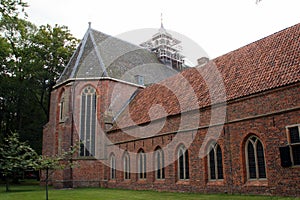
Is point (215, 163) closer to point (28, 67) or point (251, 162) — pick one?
point (251, 162)

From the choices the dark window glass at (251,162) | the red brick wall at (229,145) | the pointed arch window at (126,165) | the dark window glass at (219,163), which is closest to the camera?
the red brick wall at (229,145)

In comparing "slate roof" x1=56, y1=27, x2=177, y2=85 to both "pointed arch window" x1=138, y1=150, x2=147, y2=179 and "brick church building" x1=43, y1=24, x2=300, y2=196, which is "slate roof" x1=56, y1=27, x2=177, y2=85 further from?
"pointed arch window" x1=138, y1=150, x2=147, y2=179

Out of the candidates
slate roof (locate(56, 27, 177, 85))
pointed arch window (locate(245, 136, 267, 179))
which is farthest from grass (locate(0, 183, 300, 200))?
slate roof (locate(56, 27, 177, 85))

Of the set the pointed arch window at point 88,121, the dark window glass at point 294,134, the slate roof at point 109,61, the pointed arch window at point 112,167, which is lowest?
the pointed arch window at point 112,167

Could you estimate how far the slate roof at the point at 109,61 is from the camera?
88.2ft

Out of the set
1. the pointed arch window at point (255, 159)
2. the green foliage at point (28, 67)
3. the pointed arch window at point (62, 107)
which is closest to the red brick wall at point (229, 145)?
the pointed arch window at point (255, 159)

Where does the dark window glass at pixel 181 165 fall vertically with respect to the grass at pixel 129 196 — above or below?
above

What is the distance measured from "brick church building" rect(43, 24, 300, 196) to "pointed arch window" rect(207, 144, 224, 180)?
5 centimetres

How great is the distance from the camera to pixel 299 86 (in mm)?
12375

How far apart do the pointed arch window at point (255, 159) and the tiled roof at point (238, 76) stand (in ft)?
7.59

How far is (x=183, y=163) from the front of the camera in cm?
1748

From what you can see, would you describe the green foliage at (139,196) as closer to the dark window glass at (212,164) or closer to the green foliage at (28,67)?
the dark window glass at (212,164)

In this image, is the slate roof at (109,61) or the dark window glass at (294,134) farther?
the slate roof at (109,61)

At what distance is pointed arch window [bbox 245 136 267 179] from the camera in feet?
44.2
